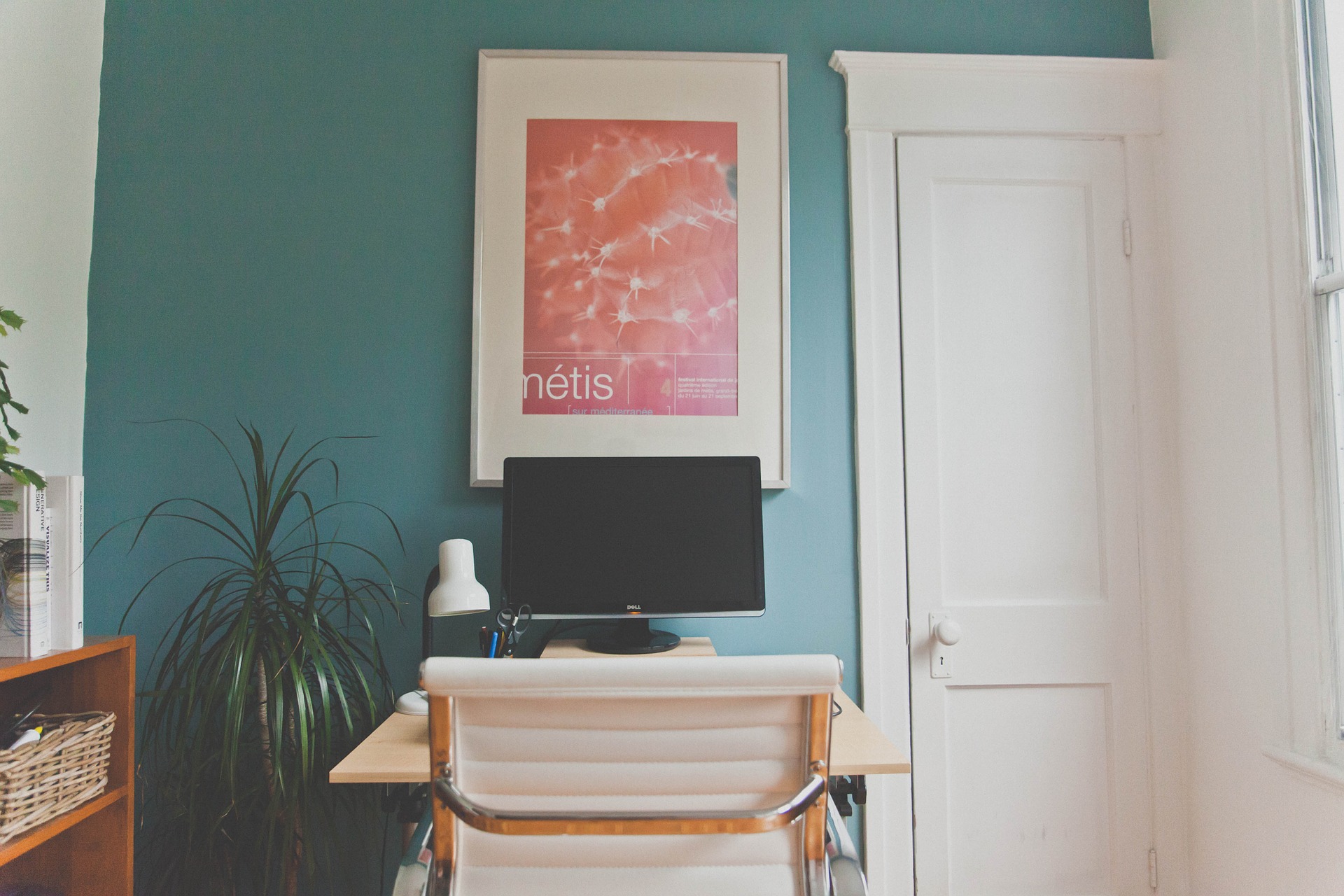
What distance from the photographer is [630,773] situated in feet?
3.25

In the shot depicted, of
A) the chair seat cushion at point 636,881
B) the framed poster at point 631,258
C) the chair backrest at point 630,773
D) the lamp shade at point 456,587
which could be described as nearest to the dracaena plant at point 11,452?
the lamp shade at point 456,587

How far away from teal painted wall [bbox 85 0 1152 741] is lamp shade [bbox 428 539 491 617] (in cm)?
31

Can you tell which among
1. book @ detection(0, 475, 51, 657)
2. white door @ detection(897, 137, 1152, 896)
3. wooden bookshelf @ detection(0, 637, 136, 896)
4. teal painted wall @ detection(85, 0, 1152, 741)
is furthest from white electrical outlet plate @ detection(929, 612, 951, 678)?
book @ detection(0, 475, 51, 657)

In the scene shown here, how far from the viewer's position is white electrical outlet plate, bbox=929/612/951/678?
1965 mm

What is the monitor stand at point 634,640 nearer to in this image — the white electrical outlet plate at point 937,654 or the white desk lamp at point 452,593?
the white desk lamp at point 452,593

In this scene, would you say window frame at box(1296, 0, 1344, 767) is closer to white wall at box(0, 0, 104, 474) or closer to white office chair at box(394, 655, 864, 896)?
white office chair at box(394, 655, 864, 896)

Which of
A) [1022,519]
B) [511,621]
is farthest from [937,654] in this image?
[511,621]

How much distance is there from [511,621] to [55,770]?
0.89m

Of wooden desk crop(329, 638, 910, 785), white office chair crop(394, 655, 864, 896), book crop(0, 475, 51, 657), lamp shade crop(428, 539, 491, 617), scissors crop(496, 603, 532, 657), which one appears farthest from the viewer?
scissors crop(496, 603, 532, 657)

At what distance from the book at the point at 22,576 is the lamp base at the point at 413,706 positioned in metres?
0.69

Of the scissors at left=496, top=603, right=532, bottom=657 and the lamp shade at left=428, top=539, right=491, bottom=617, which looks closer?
the lamp shade at left=428, top=539, right=491, bottom=617

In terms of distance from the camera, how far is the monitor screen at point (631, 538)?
1738mm

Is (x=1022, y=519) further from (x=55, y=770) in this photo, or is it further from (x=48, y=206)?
(x=48, y=206)

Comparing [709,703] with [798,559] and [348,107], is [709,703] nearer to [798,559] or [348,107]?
[798,559]
